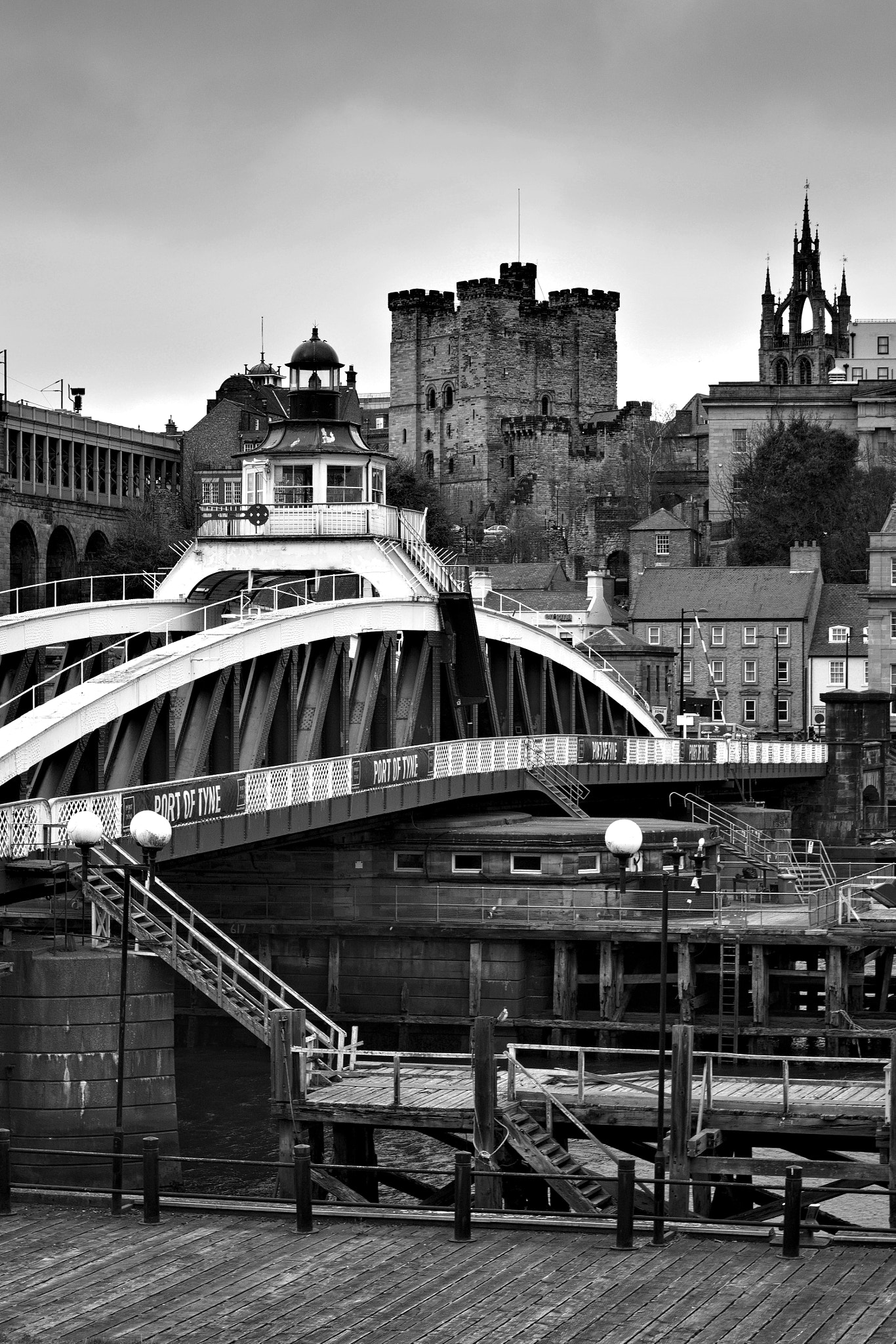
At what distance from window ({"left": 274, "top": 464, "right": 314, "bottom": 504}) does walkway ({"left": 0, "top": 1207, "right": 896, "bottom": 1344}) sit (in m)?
33.4

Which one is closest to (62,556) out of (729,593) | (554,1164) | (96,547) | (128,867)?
(96,547)

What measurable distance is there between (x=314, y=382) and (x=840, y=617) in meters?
51.2

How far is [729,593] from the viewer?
336 ft

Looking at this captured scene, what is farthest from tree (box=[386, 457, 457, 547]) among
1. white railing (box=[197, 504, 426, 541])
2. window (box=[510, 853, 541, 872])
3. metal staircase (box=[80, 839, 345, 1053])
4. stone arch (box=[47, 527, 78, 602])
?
metal staircase (box=[80, 839, 345, 1053])

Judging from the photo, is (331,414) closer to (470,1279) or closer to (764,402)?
(470,1279)

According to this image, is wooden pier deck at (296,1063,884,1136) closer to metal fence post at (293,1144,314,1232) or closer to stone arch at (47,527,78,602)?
metal fence post at (293,1144,314,1232)

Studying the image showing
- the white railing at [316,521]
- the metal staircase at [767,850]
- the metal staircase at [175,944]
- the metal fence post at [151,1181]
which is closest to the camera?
the metal fence post at [151,1181]

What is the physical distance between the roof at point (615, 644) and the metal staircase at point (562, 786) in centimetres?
3845

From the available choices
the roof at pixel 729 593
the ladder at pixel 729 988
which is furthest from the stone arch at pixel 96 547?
the ladder at pixel 729 988

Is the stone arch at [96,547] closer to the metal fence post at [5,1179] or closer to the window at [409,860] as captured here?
the window at [409,860]

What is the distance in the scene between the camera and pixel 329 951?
47.6 metres

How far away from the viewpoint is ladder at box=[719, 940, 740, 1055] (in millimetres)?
44688

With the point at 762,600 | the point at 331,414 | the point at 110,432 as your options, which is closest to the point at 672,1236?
the point at 331,414

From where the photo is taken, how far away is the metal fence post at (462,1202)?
66.8ft
